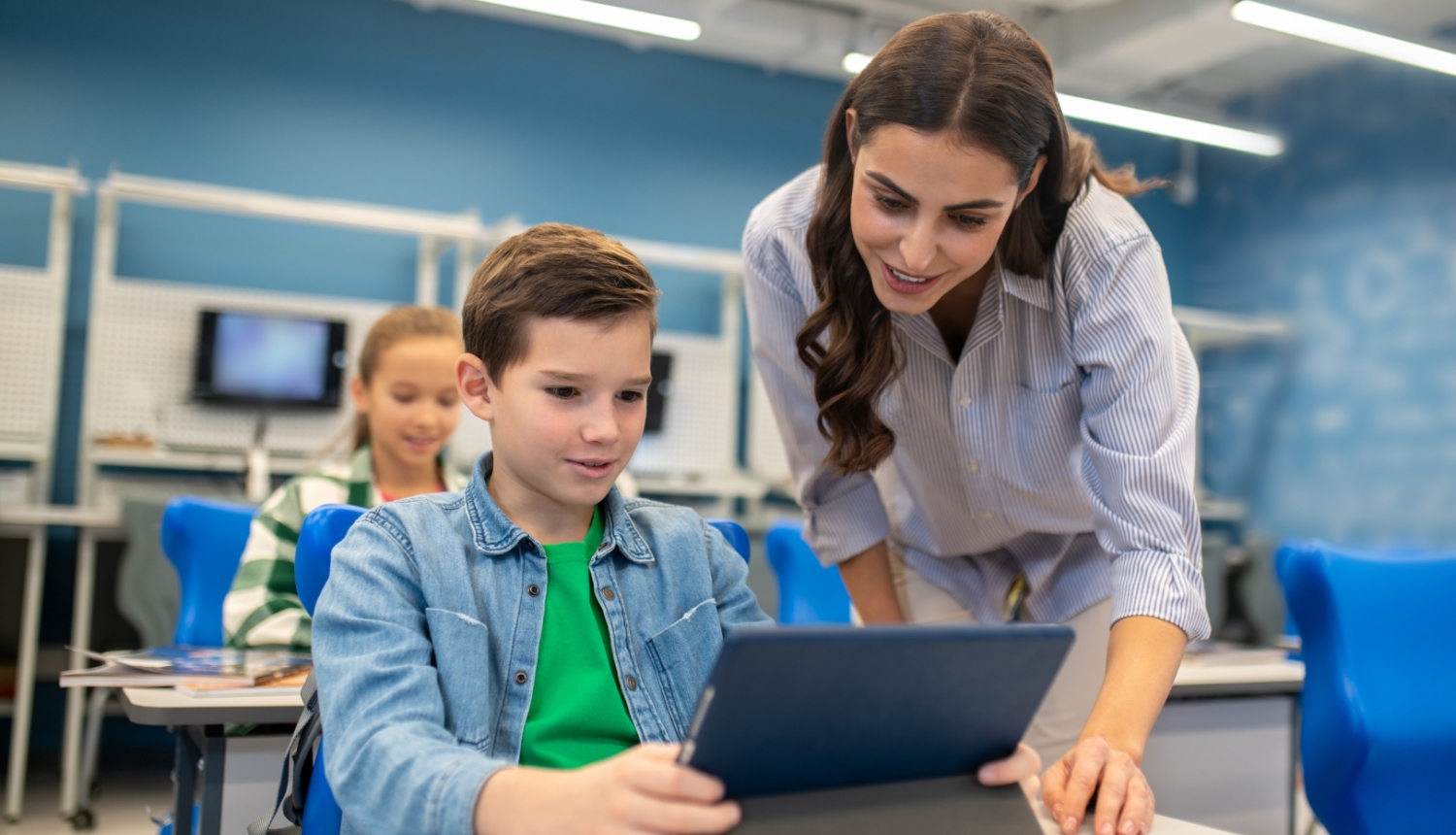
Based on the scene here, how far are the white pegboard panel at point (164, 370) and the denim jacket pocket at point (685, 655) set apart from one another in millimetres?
4006

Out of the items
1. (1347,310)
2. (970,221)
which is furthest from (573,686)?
(1347,310)

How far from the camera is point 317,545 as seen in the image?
1.15m

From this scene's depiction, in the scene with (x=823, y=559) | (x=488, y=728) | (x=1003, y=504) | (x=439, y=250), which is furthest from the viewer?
(x=439, y=250)

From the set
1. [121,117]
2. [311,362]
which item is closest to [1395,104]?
[311,362]

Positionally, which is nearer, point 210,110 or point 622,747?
point 622,747

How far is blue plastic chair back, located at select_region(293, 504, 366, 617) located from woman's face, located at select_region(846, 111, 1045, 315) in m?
0.58

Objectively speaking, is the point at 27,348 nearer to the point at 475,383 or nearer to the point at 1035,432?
the point at 475,383

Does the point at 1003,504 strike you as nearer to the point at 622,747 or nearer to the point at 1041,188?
the point at 1041,188

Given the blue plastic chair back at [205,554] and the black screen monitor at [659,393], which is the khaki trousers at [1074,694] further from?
the black screen monitor at [659,393]

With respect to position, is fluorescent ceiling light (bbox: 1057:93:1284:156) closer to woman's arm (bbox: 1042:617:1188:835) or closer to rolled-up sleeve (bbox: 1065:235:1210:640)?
rolled-up sleeve (bbox: 1065:235:1210:640)

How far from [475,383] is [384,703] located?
1.22 ft

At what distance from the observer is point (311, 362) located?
4.70 meters

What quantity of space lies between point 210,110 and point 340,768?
4.78 meters

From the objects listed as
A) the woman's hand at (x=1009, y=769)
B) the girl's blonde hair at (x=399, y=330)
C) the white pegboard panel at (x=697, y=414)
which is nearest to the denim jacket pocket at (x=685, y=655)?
the woman's hand at (x=1009, y=769)
